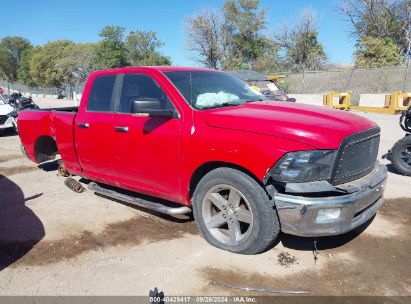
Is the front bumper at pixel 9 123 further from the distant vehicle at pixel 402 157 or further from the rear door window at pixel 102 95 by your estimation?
the distant vehicle at pixel 402 157

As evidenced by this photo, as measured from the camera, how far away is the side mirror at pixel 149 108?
3.87 m

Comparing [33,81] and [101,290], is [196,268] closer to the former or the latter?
[101,290]

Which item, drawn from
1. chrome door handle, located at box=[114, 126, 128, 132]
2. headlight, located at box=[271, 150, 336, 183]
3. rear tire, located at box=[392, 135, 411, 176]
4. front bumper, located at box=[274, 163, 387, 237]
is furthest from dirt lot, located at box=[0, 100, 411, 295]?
rear tire, located at box=[392, 135, 411, 176]

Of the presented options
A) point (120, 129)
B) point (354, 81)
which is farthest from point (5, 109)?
point (354, 81)

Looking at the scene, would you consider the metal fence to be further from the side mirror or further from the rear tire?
the side mirror

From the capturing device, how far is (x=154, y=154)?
14.0 ft

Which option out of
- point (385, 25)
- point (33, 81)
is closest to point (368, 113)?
point (385, 25)

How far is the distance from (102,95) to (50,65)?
229ft

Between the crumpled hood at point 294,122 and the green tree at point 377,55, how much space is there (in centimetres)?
2740

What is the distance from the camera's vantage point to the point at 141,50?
59.2 meters

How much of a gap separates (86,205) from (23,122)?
7.50ft

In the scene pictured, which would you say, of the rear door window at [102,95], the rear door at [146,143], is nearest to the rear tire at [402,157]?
the rear door at [146,143]

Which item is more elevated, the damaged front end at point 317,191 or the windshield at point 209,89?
the windshield at point 209,89

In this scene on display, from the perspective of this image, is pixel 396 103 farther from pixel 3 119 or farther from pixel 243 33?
pixel 243 33
